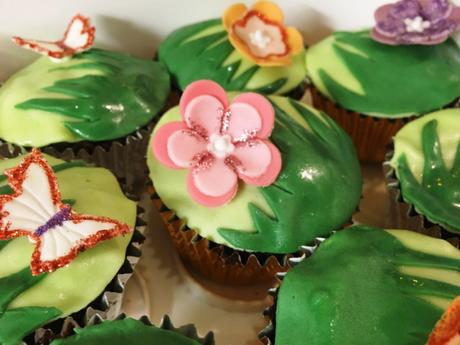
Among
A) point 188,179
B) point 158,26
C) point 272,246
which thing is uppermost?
point 158,26

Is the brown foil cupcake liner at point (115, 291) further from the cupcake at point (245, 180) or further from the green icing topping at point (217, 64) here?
the green icing topping at point (217, 64)

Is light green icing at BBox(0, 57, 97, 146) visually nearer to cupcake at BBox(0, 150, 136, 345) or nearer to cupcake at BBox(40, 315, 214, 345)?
cupcake at BBox(0, 150, 136, 345)

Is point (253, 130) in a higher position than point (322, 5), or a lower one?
Answer: lower

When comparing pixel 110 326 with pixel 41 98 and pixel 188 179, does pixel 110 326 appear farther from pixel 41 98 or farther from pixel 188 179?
pixel 41 98

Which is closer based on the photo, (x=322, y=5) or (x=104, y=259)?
(x=104, y=259)

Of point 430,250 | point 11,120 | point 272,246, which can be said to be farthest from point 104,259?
point 430,250

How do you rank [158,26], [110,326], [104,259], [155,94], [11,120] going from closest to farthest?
[110,326] → [104,259] → [11,120] → [155,94] → [158,26]

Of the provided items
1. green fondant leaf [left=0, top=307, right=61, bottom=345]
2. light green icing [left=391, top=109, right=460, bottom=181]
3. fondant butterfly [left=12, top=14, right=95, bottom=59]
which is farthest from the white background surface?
green fondant leaf [left=0, top=307, right=61, bottom=345]

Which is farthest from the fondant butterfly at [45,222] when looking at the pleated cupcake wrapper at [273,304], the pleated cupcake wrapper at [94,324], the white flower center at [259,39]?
the white flower center at [259,39]
